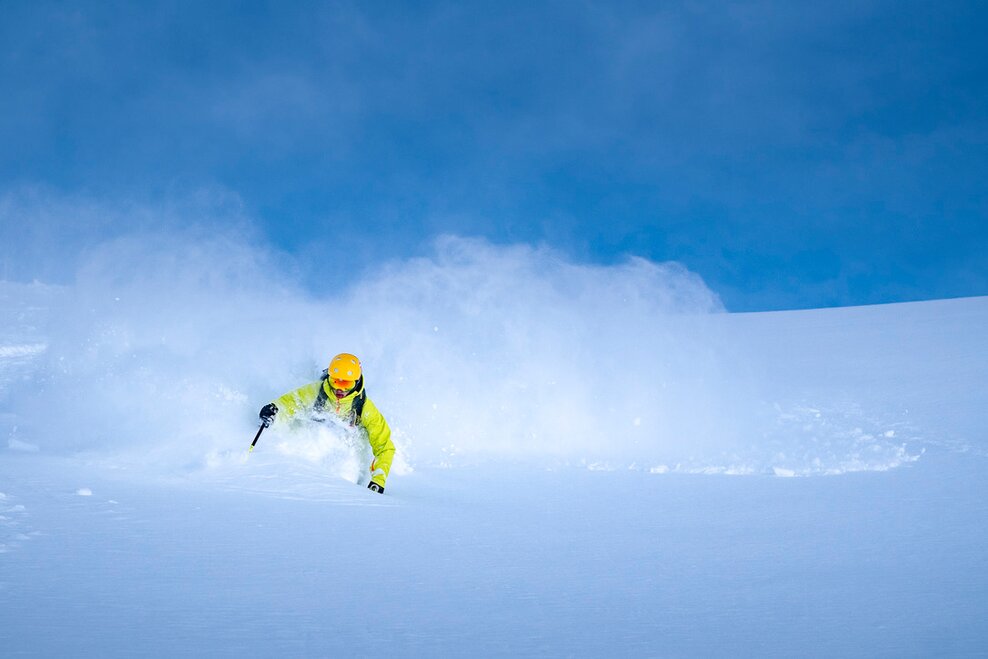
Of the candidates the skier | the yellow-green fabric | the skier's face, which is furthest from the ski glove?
the skier's face

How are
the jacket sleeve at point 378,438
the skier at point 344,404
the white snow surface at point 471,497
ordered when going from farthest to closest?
1. the skier at point 344,404
2. the jacket sleeve at point 378,438
3. the white snow surface at point 471,497

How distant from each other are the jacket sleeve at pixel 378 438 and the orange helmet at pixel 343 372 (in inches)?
15.0

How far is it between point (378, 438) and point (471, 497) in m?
1.60

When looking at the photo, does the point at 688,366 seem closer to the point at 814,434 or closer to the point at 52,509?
the point at 814,434

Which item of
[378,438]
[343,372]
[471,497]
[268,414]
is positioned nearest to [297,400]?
[268,414]

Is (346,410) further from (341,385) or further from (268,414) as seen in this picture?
(268,414)

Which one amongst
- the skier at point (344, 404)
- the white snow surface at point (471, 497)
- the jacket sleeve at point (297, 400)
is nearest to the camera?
the white snow surface at point (471, 497)

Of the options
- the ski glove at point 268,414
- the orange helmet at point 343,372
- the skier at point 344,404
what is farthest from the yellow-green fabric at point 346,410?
the ski glove at point 268,414

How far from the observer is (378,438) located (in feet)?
25.1

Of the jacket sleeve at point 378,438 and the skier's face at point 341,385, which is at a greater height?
the skier's face at point 341,385

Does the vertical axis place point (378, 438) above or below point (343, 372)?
below

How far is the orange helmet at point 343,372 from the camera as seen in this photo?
24.8 ft

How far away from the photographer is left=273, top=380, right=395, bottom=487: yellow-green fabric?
759 cm

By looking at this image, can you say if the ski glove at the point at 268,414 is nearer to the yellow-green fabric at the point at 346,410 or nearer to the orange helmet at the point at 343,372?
the yellow-green fabric at the point at 346,410
